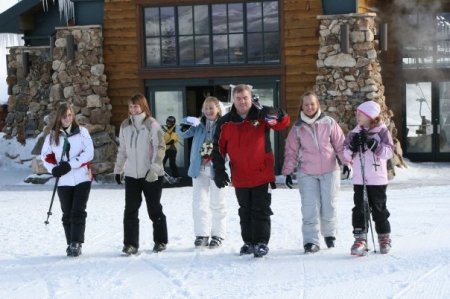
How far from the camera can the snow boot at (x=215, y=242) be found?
6.69 metres

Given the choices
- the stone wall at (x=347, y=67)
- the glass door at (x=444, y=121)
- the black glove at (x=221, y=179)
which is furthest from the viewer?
the glass door at (x=444, y=121)

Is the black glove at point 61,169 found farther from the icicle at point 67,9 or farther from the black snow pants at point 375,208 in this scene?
the icicle at point 67,9

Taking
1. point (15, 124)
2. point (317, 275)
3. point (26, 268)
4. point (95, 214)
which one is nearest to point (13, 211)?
point (95, 214)

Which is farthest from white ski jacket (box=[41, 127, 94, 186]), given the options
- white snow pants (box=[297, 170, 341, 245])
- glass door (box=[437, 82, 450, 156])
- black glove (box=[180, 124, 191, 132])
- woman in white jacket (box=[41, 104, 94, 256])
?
glass door (box=[437, 82, 450, 156])

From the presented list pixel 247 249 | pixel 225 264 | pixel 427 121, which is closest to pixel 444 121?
pixel 427 121

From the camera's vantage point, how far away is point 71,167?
256 inches

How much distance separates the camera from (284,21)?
1305cm

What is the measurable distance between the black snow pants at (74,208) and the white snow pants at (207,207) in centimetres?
105

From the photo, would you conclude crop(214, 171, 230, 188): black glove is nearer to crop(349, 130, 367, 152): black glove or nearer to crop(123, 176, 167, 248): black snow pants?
crop(123, 176, 167, 248): black snow pants

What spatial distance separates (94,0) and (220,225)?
8.30 meters

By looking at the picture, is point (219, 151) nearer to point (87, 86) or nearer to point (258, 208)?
point (258, 208)

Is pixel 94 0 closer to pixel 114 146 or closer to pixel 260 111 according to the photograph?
pixel 114 146

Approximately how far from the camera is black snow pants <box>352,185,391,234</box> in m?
6.09

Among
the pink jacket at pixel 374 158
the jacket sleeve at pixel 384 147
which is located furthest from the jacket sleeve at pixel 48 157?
the jacket sleeve at pixel 384 147
